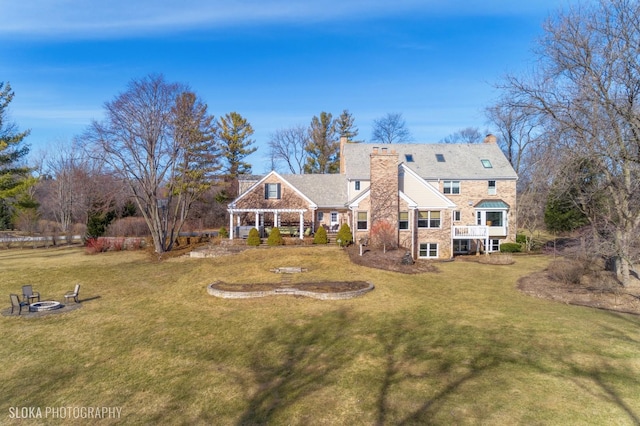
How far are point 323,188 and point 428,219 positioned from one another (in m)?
11.1

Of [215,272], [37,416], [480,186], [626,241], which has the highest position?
[480,186]

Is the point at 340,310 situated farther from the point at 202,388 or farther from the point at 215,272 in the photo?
the point at 215,272

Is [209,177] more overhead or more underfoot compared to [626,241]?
more overhead

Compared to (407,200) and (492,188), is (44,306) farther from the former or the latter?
(492,188)

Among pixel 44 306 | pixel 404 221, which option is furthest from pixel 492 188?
pixel 44 306

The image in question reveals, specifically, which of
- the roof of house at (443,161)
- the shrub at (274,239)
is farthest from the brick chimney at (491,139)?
the shrub at (274,239)

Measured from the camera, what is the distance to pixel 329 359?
9539mm

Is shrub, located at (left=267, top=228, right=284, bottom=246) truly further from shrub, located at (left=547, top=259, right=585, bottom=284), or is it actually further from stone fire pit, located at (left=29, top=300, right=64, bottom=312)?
shrub, located at (left=547, top=259, right=585, bottom=284)

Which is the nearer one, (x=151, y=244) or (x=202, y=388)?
(x=202, y=388)

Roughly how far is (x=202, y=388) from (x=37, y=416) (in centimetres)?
329

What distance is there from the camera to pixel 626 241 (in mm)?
15094

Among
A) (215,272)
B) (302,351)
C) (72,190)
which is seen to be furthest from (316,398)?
(72,190)

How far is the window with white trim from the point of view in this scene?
25062mm

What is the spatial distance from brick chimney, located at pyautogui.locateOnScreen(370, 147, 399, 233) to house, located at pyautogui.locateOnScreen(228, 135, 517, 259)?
0.07 meters
